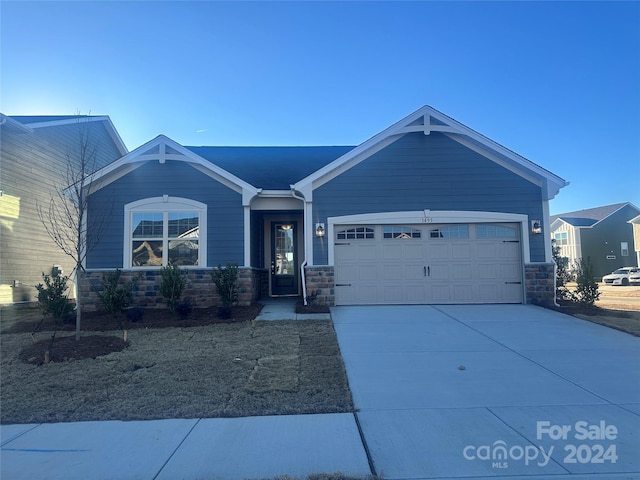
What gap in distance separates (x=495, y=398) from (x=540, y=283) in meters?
7.34

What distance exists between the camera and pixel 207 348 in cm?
672

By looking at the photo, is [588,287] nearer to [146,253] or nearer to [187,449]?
[187,449]

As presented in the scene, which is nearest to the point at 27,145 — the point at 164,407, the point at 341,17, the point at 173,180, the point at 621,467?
the point at 173,180

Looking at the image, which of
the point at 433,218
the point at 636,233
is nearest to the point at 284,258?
the point at 433,218

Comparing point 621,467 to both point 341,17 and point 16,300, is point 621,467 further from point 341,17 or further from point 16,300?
point 16,300

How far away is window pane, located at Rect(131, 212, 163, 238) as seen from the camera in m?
10.7

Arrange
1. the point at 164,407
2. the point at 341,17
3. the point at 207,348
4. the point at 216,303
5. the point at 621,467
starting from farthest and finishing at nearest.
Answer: the point at 216,303 < the point at 341,17 < the point at 207,348 < the point at 164,407 < the point at 621,467

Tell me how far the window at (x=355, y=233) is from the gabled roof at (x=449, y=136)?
55.5 inches

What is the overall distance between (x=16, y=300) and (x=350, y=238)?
10204mm

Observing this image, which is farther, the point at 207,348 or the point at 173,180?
the point at 173,180

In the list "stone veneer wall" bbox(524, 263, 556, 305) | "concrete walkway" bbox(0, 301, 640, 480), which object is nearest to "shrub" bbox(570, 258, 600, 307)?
"stone veneer wall" bbox(524, 263, 556, 305)

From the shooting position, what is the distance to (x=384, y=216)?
35.3 feet

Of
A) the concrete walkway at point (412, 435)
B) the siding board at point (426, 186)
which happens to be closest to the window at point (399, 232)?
the siding board at point (426, 186)

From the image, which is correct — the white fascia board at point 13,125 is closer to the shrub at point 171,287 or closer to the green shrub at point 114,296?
the green shrub at point 114,296
